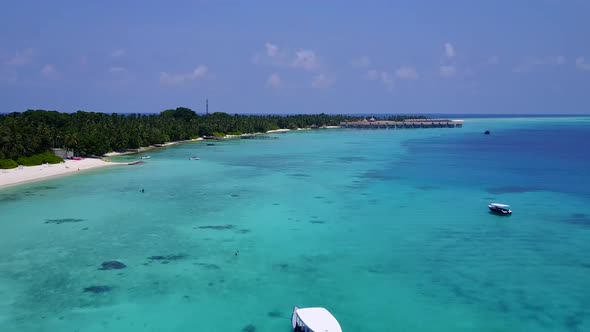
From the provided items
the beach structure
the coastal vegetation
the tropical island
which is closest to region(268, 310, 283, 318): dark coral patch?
the tropical island

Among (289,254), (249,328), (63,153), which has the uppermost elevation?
(63,153)

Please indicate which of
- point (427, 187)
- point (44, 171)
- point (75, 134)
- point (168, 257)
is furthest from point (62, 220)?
point (75, 134)

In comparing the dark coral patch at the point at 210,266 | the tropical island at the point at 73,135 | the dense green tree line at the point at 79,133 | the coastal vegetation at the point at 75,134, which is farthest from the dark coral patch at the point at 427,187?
the dense green tree line at the point at 79,133

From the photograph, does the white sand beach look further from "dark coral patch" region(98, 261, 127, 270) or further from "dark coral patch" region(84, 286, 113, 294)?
"dark coral patch" region(84, 286, 113, 294)

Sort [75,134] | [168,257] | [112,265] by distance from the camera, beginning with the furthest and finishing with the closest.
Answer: [75,134] < [168,257] < [112,265]

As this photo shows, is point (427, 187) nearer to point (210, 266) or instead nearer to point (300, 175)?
point (300, 175)

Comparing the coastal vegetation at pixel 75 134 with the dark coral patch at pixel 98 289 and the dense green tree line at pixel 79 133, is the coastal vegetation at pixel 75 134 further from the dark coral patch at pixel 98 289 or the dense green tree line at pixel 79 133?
the dark coral patch at pixel 98 289

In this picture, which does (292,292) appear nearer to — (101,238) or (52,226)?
(101,238)
